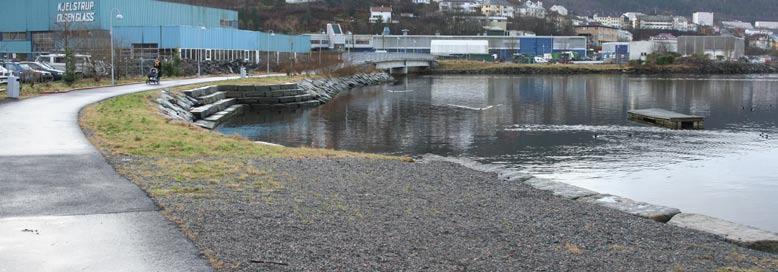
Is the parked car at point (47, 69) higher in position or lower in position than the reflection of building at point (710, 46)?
lower

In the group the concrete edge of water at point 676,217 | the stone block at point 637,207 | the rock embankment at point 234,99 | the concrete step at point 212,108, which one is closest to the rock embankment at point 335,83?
the rock embankment at point 234,99

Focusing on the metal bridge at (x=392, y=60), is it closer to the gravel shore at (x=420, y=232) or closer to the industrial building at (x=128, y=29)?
the industrial building at (x=128, y=29)

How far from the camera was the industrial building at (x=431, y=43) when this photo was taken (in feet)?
526

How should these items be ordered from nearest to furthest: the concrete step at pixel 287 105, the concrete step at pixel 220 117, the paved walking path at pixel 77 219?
the paved walking path at pixel 77 219, the concrete step at pixel 220 117, the concrete step at pixel 287 105

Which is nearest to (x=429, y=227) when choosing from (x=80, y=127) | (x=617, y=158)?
(x=80, y=127)

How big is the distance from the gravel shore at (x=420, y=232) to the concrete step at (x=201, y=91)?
2660 centimetres

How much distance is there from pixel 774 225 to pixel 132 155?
43.4 feet

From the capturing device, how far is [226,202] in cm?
1077

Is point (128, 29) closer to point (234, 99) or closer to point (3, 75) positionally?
point (3, 75)

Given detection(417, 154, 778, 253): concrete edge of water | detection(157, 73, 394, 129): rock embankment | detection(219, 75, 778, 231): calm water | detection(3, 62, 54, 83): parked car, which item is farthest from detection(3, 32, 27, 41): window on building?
detection(417, 154, 778, 253): concrete edge of water

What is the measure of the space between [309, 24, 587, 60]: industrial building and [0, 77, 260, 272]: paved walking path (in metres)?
144

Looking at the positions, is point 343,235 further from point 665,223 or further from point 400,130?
point 400,130

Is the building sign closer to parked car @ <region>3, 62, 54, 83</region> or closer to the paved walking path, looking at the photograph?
parked car @ <region>3, 62, 54, 83</region>

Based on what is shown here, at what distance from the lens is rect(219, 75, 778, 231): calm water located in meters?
19.8
